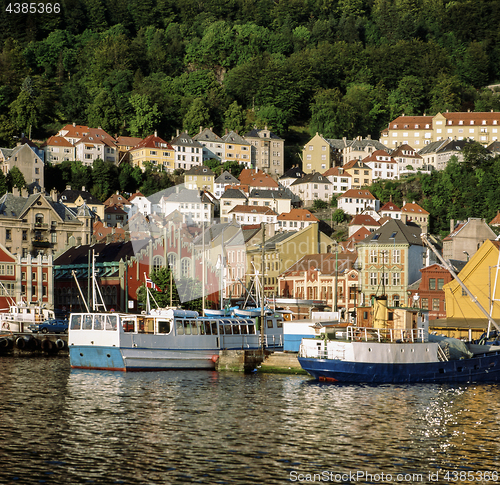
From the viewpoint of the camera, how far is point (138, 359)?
2542 inches

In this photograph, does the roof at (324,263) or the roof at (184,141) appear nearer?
the roof at (324,263)

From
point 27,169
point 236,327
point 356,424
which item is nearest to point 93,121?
point 27,169

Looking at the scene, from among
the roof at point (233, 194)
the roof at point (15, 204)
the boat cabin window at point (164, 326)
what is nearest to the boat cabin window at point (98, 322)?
the boat cabin window at point (164, 326)

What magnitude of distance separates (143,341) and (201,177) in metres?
125

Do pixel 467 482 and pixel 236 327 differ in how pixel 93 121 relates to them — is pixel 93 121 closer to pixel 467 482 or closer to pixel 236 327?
pixel 236 327

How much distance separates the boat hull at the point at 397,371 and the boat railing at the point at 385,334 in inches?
71.3

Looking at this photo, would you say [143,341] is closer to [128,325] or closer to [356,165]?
[128,325]

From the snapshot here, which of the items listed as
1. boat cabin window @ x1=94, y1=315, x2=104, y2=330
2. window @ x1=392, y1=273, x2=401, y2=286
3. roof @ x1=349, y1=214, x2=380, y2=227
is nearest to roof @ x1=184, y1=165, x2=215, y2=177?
roof @ x1=349, y1=214, x2=380, y2=227

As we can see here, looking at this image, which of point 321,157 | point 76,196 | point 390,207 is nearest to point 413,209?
point 390,207

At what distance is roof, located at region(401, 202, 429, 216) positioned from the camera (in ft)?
531

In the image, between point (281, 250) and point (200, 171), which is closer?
point (281, 250)

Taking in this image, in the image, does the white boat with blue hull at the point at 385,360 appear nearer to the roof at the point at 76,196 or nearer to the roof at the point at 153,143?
the roof at the point at 76,196

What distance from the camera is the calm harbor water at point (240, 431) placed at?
33.1m

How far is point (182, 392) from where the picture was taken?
53.4 metres
